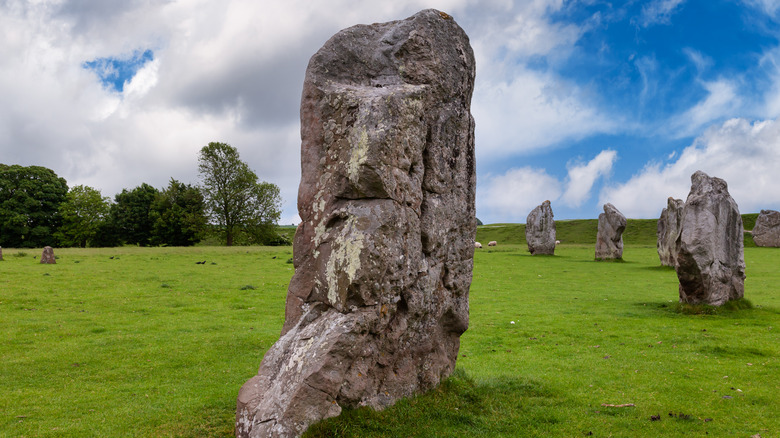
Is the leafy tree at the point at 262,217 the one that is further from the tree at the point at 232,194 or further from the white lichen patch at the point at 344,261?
the white lichen patch at the point at 344,261

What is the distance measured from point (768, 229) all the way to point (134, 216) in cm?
7272

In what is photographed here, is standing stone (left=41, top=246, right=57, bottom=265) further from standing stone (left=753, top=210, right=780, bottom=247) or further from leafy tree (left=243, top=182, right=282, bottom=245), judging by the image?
standing stone (left=753, top=210, right=780, bottom=247)

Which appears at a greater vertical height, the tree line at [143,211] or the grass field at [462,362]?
the tree line at [143,211]

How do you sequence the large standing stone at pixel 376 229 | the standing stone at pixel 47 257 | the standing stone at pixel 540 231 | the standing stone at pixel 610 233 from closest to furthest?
the large standing stone at pixel 376 229 < the standing stone at pixel 47 257 < the standing stone at pixel 610 233 < the standing stone at pixel 540 231

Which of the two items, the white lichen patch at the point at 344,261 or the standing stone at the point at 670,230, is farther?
the standing stone at the point at 670,230

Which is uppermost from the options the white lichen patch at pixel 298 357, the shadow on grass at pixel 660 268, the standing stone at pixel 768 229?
the standing stone at pixel 768 229

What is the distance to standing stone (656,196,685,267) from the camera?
3009 centimetres

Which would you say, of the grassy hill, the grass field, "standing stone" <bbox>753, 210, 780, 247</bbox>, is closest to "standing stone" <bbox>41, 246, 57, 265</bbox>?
the grass field

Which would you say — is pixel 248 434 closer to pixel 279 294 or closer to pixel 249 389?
pixel 249 389

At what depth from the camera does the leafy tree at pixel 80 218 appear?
6457 cm

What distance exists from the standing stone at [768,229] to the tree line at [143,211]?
52.7m

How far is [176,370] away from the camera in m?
11.6

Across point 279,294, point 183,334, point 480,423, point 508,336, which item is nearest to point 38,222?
point 279,294

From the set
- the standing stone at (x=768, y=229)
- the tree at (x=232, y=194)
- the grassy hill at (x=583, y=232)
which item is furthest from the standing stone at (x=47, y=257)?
the standing stone at (x=768, y=229)
